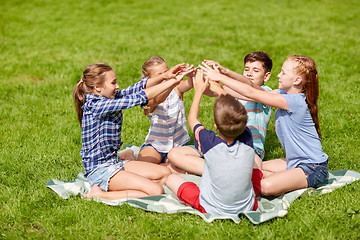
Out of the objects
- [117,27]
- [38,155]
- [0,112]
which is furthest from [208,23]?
[38,155]

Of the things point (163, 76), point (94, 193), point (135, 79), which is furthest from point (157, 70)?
point (135, 79)

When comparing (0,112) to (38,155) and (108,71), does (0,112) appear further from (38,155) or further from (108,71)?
(108,71)

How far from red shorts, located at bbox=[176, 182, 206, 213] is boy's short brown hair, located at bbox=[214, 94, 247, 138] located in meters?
0.80

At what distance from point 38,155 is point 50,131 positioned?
0.79m

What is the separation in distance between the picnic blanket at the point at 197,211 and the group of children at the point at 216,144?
0.08m

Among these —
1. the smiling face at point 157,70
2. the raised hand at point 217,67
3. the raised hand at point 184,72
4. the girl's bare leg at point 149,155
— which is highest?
the raised hand at point 217,67

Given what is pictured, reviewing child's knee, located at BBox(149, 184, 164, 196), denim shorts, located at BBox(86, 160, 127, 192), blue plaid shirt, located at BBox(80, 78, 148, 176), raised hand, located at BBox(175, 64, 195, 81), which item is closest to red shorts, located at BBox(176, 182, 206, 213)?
child's knee, located at BBox(149, 184, 164, 196)

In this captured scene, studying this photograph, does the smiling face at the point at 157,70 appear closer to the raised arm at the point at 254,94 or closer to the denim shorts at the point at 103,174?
the raised arm at the point at 254,94

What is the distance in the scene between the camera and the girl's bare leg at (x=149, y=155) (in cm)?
491

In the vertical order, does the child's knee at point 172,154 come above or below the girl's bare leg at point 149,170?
above

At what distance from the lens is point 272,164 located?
4.69 m

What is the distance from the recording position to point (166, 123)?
502cm

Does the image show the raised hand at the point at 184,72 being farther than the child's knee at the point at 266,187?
Yes

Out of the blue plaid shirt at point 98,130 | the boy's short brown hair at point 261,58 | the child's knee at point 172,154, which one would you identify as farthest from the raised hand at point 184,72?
the child's knee at point 172,154
